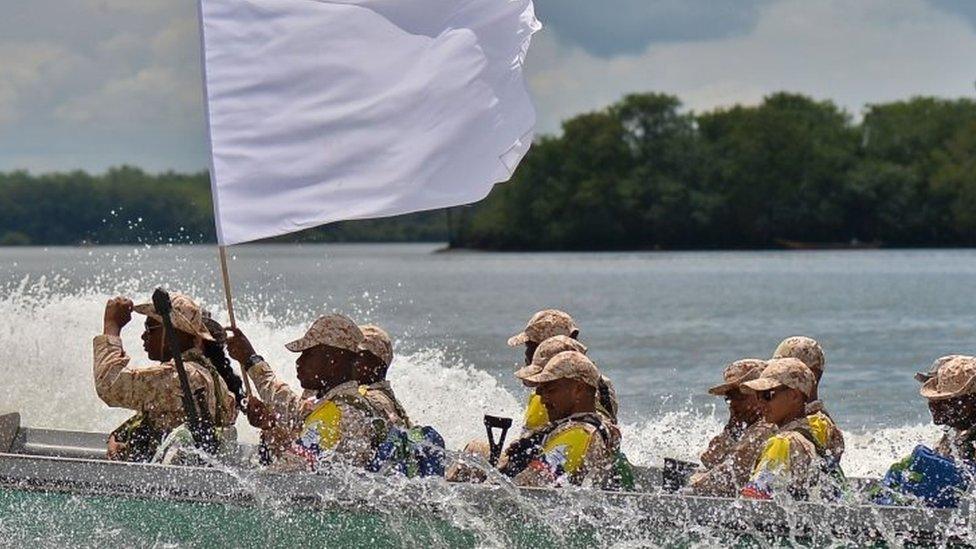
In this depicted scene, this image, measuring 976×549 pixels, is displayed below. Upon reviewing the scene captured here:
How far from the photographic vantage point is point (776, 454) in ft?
27.7

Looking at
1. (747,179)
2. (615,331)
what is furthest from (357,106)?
(747,179)

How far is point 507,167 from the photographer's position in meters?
9.73

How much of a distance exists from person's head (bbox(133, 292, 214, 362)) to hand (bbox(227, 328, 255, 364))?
169 millimetres

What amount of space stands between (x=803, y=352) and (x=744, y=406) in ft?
5.03

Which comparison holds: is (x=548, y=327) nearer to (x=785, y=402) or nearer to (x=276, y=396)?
(x=276, y=396)

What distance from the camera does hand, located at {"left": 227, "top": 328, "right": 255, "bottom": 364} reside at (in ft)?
31.7

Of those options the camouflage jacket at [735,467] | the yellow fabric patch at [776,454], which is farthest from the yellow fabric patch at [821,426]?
the yellow fabric patch at [776,454]

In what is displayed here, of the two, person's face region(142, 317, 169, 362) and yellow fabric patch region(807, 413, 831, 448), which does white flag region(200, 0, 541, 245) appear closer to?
person's face region(142, 317, 169, 362)

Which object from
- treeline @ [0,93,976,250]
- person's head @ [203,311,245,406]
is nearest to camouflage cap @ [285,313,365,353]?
person's head @ [203,311,245,406]

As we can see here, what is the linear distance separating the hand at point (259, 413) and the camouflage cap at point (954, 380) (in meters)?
3.24

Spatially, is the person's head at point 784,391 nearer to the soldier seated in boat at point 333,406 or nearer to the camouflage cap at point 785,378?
the camouflage cap at point 785,378

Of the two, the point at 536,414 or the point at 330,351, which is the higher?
the point at 330,351

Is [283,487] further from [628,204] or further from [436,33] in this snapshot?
[628,204]

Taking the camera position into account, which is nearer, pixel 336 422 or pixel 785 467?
pixel 785 467
